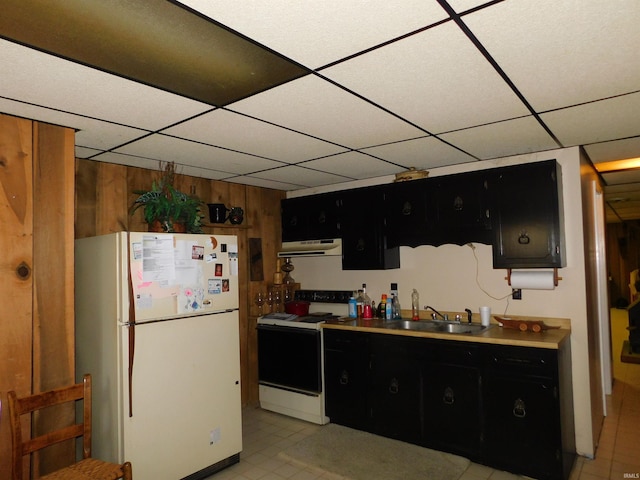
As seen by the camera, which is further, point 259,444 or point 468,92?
point 259,444

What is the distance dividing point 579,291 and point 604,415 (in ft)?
5.40

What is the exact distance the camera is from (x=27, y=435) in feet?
7.63

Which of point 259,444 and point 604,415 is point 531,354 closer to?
point 604,415

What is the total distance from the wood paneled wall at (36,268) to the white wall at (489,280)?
2.78 m

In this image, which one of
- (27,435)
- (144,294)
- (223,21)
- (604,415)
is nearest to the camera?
(223,21)

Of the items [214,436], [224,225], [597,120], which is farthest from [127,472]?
[597,120]

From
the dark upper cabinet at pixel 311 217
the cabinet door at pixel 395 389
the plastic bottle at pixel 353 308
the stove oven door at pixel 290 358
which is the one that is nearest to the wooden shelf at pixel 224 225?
the dark upper cabinet at pixel 311 217

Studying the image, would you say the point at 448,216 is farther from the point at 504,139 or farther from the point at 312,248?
the point at 312,248

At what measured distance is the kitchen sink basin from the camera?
11.9 ft

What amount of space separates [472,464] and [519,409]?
606 mm

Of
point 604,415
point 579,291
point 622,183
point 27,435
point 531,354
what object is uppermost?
point 622,183

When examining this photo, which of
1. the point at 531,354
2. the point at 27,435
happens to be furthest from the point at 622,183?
→ the point at 27,435

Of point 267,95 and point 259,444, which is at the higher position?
point 267,95

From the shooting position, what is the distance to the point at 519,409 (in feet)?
9.45
